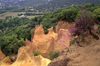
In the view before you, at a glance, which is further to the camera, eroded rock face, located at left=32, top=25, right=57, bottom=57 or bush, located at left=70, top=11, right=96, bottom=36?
eroded rock face, located at left=32, top=25, right=57, bottom=57

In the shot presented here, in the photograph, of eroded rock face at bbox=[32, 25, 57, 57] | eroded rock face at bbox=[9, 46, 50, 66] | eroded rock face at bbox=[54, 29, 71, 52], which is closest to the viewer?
eroded rock face at bbox=[9, 46, 50, 66]

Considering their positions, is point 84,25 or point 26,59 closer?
point 84,25

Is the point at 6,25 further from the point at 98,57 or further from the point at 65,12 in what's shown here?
the point at 98,57

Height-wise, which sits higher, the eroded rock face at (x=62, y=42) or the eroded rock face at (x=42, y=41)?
the eroded rock face at (x=62, y=42)

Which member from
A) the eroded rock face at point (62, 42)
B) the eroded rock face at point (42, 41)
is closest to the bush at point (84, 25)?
the eroded rock face at point (62, 42)

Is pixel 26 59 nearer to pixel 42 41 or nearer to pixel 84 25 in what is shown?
pixel 42 41

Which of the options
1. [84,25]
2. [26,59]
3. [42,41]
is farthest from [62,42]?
[84,25]

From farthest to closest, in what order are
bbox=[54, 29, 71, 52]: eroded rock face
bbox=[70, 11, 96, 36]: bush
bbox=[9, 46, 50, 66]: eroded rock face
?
bbox=[54, 29, 71, 52]: eroded rock face
bbox=[9, 46, 50, 66]: eroded rock face
bbox=[70, 11, 96, 36]: bush

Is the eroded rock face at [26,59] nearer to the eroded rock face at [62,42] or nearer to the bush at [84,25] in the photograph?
the eroded rock face at [62,42]

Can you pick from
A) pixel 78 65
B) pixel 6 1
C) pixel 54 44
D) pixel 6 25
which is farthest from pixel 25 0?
pixel 78 65

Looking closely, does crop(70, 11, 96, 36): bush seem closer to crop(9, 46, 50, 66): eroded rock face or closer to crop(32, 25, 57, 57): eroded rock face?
crop(9, 46, 50, 66): eroded rock face

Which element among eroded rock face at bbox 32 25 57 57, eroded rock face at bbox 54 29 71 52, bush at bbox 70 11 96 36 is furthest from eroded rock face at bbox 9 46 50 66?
bush at bbox 70 11 96 36
